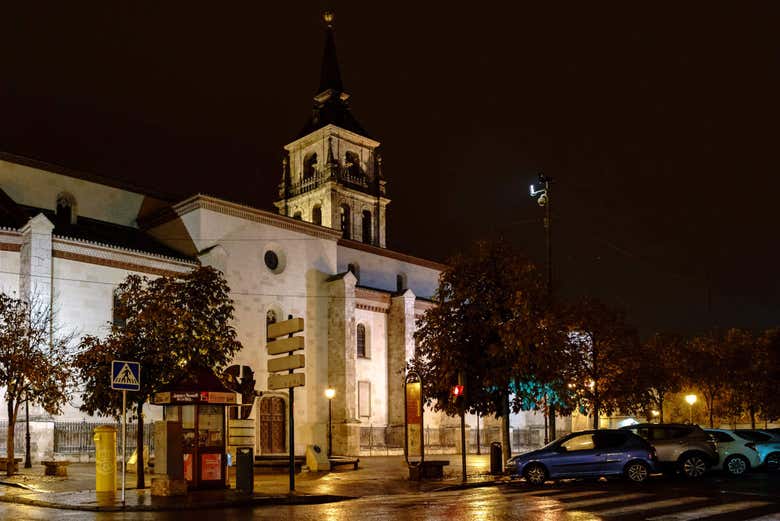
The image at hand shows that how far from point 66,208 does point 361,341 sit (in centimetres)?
1803

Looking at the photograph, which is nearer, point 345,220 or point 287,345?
point 287,345

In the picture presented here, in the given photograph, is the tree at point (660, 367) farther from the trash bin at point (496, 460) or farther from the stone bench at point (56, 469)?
the stone bench at point (56, 469)

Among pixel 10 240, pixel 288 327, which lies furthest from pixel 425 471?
pixel 10 240

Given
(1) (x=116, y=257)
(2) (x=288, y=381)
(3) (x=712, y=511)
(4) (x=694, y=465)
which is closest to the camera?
(3) (x=712, y=511)

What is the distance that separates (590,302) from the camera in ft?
131

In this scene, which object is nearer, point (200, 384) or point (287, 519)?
point (287, 519)

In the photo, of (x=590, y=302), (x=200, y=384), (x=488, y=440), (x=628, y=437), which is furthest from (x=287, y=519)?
(x=488, y=440)

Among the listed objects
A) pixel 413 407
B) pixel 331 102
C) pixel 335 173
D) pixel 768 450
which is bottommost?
pixel 768 450

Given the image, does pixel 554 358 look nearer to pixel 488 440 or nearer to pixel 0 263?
pixel 0 263

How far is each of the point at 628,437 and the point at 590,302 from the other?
19.1 meters

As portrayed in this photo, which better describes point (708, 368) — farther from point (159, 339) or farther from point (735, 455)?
point (159, 339)

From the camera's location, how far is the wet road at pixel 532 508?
13461 millimetres

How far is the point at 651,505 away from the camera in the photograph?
14.8 meters

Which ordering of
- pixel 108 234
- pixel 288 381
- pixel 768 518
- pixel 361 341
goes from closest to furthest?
pixel 768 518, pixel 288 381, pixel 108 234, pixel 361 341
